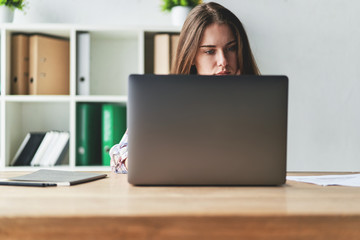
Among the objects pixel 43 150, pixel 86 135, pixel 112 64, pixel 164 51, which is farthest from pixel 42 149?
pixel 164 51

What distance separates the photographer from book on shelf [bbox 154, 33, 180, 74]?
7.24 feet

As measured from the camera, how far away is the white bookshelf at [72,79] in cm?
219

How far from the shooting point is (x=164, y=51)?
222cm

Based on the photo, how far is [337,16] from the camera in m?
2.36

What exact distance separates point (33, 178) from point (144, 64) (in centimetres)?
145

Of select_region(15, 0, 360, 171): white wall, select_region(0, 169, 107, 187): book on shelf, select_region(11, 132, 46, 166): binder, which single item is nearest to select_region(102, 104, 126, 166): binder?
select_region(11, 132, 46, 166): binder

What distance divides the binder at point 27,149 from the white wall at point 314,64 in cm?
137

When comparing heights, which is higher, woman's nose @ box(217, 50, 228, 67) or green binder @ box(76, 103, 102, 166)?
woman's nose @ box(217, 50, 228, 67)

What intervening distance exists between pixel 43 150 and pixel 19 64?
0.51 metres

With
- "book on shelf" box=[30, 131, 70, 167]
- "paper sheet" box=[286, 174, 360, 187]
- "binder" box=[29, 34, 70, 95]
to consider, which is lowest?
"book on shelf" box=[30, 131, 70, 167]

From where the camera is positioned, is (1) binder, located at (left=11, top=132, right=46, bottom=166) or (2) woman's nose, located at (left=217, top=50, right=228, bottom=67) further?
(1) binder, located at (left=11, top=132, right=46, bottom=166)

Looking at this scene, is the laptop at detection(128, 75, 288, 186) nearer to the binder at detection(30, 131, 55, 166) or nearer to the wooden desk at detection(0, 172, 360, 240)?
the wooden desk at detection(0, 172, 360, 240)

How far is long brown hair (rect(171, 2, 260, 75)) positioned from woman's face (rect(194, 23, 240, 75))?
2 cm

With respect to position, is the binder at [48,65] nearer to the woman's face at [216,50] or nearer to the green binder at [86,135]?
the green binder at [86,135]
